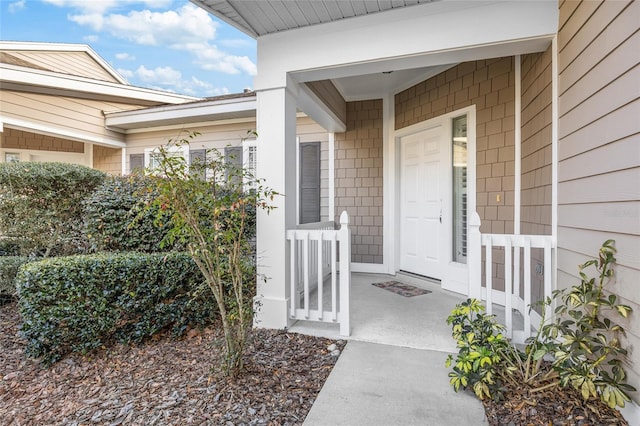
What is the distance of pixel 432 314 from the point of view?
10.9 ft

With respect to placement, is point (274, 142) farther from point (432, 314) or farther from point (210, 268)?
point (432, 314)

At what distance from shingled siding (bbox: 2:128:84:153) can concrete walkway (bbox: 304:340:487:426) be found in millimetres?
8000

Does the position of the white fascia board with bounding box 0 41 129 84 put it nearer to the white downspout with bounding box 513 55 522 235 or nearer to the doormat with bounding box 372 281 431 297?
the doormat with bounding box 372 281 431 297

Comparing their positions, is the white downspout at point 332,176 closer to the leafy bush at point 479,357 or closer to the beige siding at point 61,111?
the leafy bush at point 479,357

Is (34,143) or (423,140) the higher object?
(34,143)

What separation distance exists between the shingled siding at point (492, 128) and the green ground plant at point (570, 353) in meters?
1.47

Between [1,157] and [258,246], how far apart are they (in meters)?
7.35

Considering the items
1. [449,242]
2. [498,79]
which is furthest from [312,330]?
[498,79]

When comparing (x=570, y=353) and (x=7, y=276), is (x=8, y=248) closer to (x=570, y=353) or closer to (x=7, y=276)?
(x=7, y=276)

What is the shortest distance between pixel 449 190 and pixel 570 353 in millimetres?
2638

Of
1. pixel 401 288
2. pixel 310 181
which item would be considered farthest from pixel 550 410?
pixel 310 181

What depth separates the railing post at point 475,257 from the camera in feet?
8.08

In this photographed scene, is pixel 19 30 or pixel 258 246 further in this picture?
pixel 19 30

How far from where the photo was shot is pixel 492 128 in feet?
11.8
